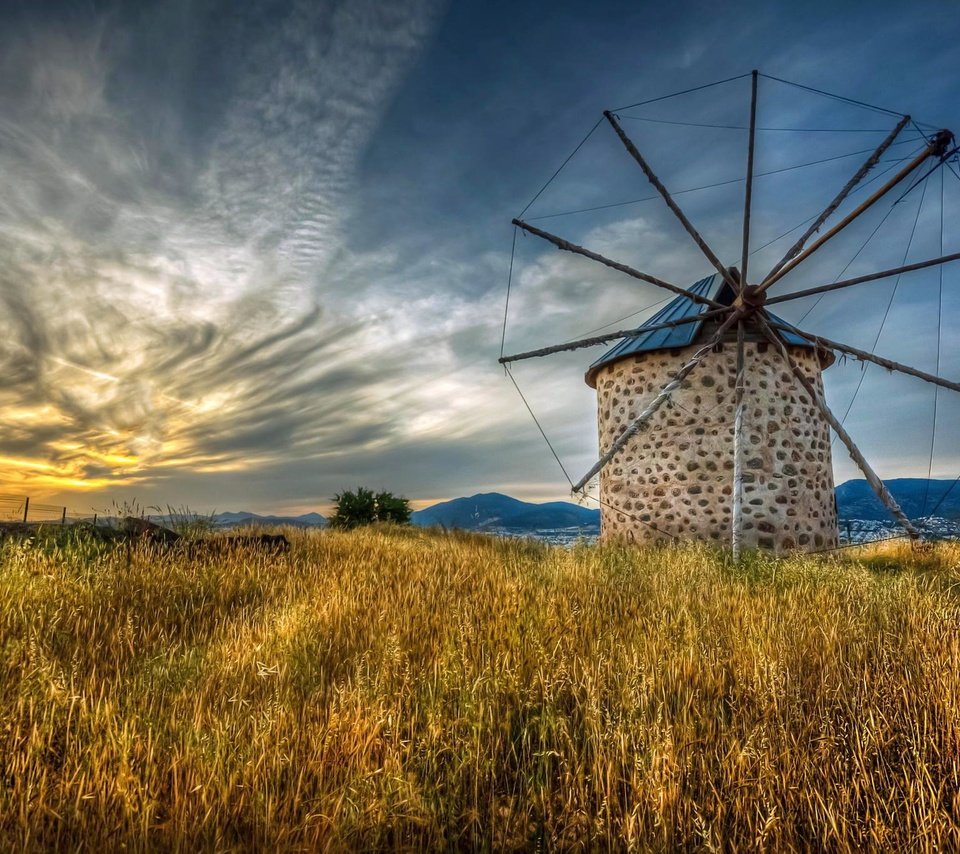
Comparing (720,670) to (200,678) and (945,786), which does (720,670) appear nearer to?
(945,786)

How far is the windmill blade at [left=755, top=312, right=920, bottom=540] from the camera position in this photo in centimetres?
1047

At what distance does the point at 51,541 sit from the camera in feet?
23.0

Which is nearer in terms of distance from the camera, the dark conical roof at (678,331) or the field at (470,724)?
the field at (470,724)

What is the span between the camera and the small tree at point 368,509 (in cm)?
2102

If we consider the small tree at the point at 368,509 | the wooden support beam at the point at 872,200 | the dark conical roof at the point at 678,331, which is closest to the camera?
the wooden support beam at the point at 872,200

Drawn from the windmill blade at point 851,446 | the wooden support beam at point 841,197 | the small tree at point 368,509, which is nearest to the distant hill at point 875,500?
the windmill blade at point 851,446

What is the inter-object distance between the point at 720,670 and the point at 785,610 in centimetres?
212

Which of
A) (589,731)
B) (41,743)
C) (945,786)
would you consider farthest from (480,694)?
(945,786)

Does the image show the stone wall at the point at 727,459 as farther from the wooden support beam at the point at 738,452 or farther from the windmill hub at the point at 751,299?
the windmill hub at the point at 751,299

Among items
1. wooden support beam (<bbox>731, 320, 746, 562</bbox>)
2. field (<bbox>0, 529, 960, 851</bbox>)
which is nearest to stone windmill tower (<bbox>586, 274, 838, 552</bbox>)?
wooden support beam (<bbox>731, 320, 746, 562</bbox>)

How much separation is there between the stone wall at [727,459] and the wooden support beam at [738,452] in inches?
18.0

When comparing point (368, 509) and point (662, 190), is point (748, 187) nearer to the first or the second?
point (662, 190)

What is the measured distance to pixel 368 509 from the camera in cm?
2147

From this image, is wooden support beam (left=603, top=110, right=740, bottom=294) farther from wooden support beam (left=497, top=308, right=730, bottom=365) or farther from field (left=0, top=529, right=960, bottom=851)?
field (left=0, top=529, right=960, bottom=851)
